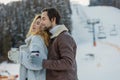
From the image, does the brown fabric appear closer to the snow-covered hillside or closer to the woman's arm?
the woman's arm

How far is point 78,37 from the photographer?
3469cm

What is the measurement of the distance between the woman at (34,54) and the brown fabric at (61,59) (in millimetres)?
44

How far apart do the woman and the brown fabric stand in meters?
0.04

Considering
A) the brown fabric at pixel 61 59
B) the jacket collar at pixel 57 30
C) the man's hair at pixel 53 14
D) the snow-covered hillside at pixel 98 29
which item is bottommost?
A: the snow-covered hillside at pixel 98 29

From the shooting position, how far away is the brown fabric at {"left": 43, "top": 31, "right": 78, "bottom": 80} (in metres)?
2.84

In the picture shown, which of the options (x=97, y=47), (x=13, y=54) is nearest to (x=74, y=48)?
(x=13, y=54)

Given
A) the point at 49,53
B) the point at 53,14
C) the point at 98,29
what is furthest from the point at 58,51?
the point at 98,29

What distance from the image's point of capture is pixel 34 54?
2898mm

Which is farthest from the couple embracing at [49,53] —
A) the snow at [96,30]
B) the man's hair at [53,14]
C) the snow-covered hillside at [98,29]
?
the snow-covered hillside at [98,29]

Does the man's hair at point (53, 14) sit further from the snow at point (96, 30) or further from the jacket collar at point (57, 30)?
the snow at point (96, 30)

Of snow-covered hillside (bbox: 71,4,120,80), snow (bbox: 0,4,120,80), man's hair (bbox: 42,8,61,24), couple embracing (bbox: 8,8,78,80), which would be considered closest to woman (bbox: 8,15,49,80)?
couple embracing (bbox: 8,8,78,80)

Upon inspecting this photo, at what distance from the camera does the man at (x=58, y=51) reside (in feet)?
9.32

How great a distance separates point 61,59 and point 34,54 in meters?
0.18

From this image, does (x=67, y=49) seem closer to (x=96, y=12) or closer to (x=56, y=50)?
(x=56, y=50)
